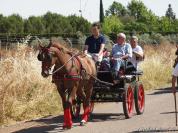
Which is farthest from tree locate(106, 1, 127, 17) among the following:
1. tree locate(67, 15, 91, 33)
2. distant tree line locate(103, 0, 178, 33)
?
tree locate(67, 15, 91, 33)

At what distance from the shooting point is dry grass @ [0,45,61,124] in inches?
505

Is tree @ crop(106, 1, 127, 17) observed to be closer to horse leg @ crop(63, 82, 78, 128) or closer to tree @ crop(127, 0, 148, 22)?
tree @ crop(127, 0, 148, 22)

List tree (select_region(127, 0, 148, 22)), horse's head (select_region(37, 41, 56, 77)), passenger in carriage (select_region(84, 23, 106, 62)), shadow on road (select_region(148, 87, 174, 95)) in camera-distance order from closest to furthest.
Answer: horse's head (select_region(37, 41, 56, 77)) < passenger in carriage (select_region(84, 23, 106, 62)) < shadow on road (select_region(148, 87, 174, 95)) < tree (select_region(127, 0, 148, 22))

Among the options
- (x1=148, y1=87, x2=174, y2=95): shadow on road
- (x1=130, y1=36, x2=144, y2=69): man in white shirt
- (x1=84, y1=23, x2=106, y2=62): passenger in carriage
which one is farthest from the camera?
(x1=148, y1=87, x2=174, y2=95): shadow on road

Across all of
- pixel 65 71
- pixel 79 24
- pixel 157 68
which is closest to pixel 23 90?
pixel 65 71

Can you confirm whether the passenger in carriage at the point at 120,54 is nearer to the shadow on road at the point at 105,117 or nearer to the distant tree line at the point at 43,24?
the shadow on road at the point at 105,117

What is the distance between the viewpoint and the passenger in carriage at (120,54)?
12894mm

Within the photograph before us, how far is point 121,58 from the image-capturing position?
1307 centimetres

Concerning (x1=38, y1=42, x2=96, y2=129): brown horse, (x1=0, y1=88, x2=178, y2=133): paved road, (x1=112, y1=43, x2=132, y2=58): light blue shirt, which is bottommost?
(x1=0, y1=88, x2=178, y2=133): paved road

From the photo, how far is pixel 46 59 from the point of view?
10.9 metres

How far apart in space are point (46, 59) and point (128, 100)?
118 inches

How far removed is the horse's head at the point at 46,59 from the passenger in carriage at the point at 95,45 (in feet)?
6.44

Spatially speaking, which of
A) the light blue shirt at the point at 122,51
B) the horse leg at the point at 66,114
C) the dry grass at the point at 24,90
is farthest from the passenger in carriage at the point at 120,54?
the dry grass at the point at 24,90

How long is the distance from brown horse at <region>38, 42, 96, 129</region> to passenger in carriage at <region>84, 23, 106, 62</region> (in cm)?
95
